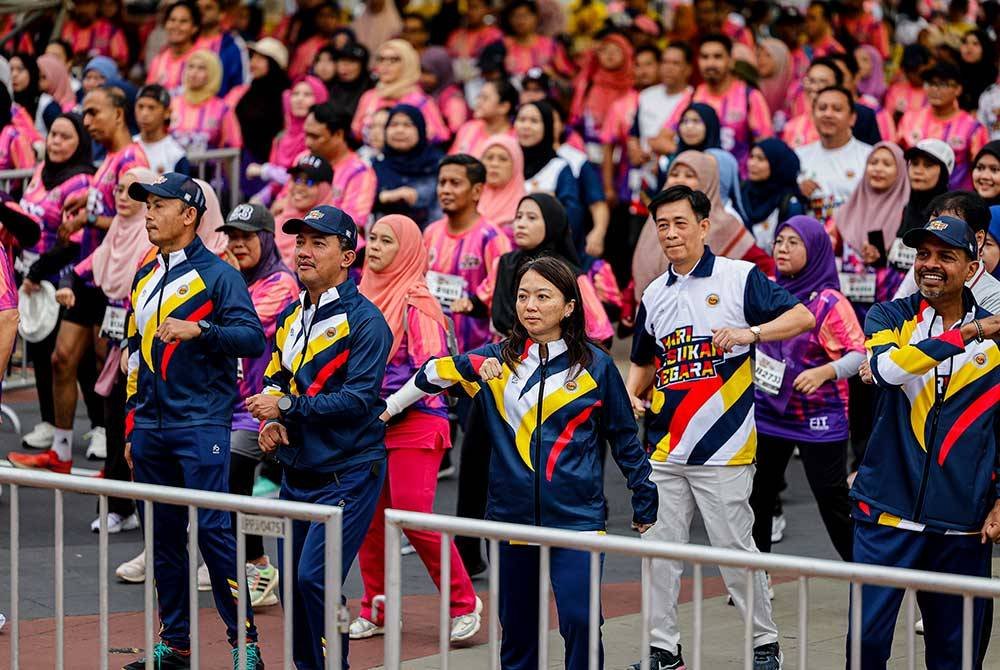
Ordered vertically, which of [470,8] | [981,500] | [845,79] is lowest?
[981,500]

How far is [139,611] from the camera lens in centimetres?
703

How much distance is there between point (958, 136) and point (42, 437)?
21.9 feet

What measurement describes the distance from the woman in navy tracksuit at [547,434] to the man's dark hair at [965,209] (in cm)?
151

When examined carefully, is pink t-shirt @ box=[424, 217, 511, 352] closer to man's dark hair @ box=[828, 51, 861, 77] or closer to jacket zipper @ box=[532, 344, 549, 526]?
jacket zipper @ box=[532, 344, 549, 526]

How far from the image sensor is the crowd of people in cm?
615

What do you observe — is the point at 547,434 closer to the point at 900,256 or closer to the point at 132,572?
the point at 132,572

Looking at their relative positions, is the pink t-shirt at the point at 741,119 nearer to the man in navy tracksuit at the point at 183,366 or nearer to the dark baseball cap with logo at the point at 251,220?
the dark baseball cap with logo at the point at 251,220

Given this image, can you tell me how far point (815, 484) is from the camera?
26.8 feet

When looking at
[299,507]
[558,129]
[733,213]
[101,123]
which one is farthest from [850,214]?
[299,507]

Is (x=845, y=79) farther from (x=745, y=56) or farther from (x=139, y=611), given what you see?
(x=139, y=611)

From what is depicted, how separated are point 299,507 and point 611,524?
478 cm

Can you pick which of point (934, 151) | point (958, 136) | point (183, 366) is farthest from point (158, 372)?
point (958, 136)

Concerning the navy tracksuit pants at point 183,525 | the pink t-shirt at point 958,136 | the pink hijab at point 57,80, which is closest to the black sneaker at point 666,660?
the navy tracksuit pants at point 183,525

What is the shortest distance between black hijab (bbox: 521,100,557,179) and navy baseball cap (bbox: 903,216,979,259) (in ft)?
20.3
